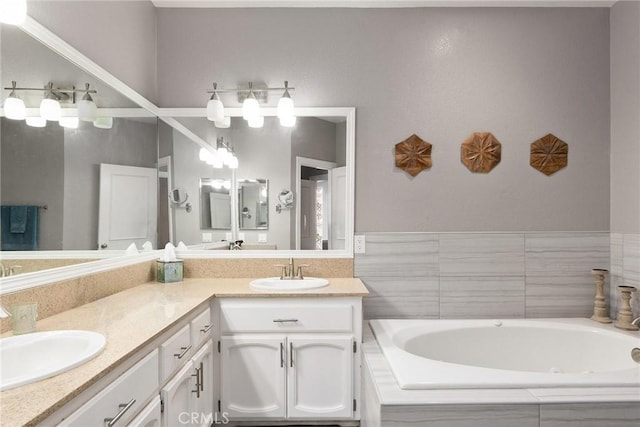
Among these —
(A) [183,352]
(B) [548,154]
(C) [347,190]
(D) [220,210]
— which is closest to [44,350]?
(A) [183,352]

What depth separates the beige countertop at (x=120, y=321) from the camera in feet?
2.56

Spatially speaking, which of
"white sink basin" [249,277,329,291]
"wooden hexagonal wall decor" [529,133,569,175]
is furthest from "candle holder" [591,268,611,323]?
"white sink basin" [249,277,329,291]

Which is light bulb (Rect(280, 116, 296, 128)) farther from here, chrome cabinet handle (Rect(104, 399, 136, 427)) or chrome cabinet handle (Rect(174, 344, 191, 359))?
chrome cabinet handle (Rect(104, 399, 136, 427))

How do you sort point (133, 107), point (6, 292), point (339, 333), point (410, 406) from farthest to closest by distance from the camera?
1. point (133, 107)
2. point (339, 333)
3. point (410, 406)
4. point (6, 292)

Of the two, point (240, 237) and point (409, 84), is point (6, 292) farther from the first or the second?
point (409, 84)

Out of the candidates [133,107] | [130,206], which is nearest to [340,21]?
[133,107]

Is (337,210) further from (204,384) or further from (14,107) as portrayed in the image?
(14,107)

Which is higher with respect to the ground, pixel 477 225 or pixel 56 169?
pixel 56 169

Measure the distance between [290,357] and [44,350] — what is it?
1.15m

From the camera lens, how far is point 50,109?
56.1 inches

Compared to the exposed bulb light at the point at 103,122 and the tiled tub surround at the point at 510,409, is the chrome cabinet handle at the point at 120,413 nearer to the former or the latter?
the tiled tub surround at the point at 510,409

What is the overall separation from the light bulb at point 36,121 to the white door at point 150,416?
1081 mm

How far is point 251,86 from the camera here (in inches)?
95.5

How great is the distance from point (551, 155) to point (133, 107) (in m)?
2.65
